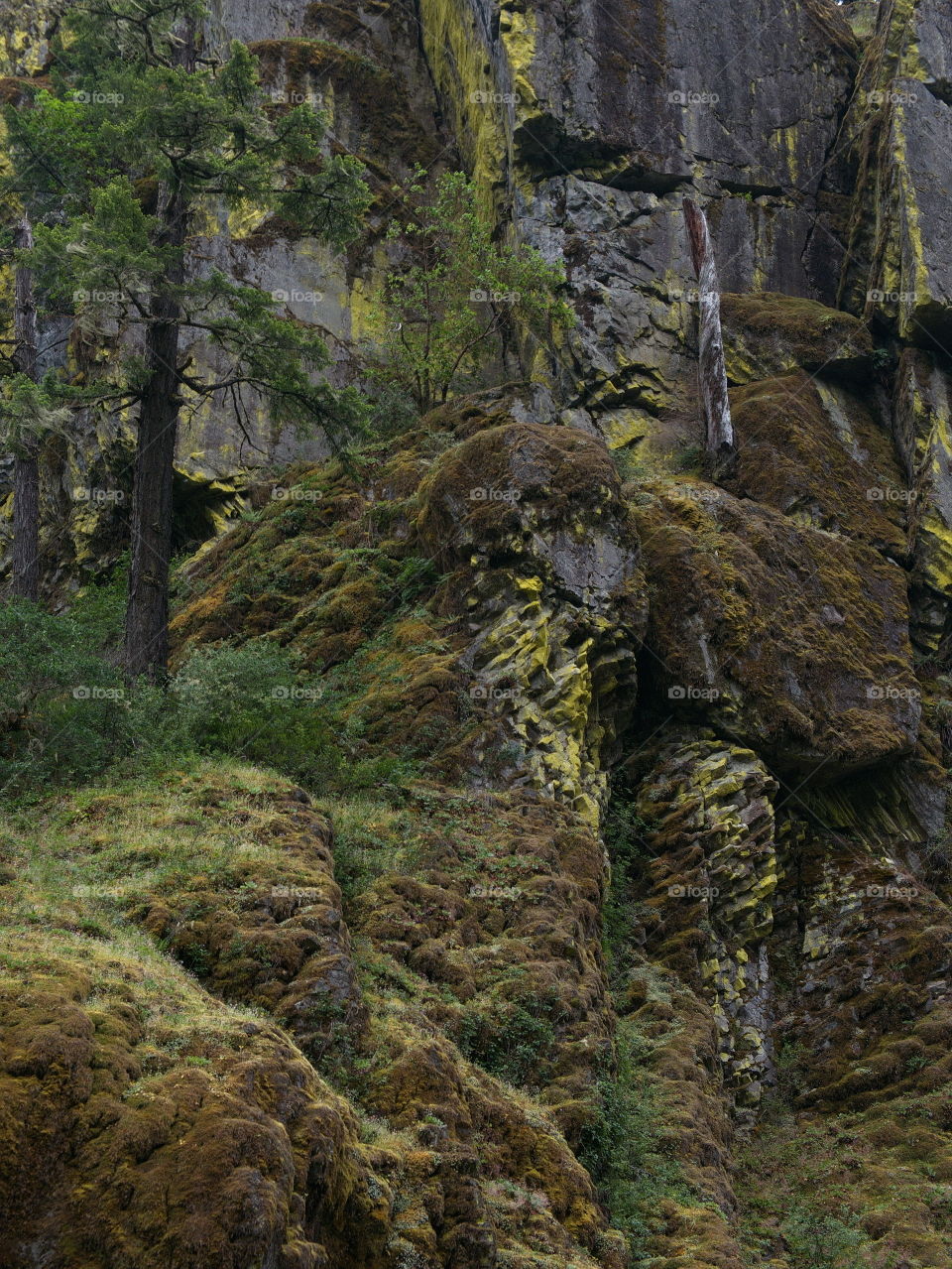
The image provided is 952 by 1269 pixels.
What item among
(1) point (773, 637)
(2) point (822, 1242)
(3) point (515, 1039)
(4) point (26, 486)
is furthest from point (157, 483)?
(2) point (822, 1242)

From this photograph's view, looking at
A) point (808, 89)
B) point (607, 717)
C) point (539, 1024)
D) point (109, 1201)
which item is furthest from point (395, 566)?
point (808, 89)

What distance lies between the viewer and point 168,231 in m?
15.5

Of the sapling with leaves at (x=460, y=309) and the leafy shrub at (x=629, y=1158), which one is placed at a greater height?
the sapling with leaves at (x=460, y=309)

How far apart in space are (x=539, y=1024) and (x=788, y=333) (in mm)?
18854

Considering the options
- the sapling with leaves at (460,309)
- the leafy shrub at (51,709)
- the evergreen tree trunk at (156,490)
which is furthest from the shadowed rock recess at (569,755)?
the evergreen tree trunk at (156,490)

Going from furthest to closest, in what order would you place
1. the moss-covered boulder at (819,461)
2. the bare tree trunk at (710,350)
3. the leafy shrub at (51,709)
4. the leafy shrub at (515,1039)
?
1. the bare tree trunk at (710,350)
2. the moss-covered boulder at (819,461)
3. the leafy shrub at (51,709)
4. the leafy shrub at (515,1039)

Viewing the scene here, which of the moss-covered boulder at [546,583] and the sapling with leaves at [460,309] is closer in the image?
the moss-covered boulder at [546,583]

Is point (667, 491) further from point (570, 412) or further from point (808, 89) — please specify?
point (808, 89)

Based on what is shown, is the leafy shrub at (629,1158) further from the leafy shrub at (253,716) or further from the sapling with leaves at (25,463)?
the sapling with leaves at (25,463)

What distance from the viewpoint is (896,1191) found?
11555 mm

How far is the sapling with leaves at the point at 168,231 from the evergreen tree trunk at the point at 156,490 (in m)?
0.02

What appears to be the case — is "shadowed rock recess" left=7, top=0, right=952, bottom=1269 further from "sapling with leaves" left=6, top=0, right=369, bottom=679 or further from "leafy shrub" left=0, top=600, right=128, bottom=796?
"sapling with leaves" left=6, top=0, right=369, bottom=679

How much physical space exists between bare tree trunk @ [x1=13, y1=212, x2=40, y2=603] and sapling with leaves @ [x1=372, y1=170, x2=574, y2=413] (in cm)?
662

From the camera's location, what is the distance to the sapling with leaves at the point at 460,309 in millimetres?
22375
